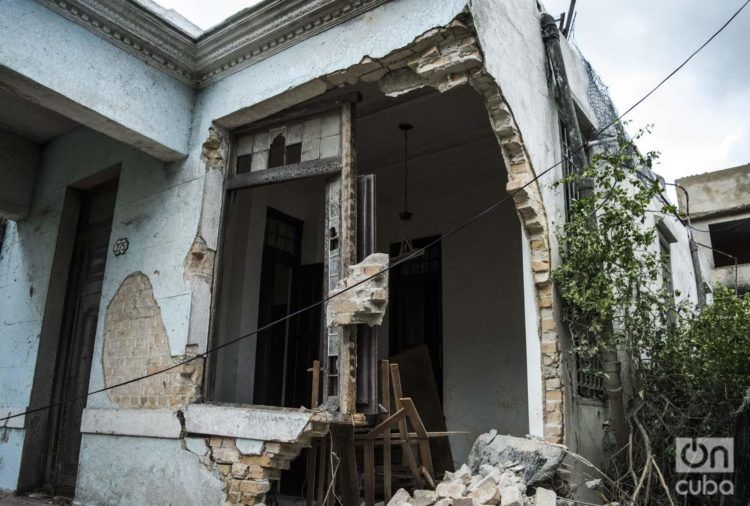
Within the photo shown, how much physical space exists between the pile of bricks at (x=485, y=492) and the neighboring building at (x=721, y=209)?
12.3 metres

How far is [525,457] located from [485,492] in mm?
448

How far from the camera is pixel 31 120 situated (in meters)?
7.68

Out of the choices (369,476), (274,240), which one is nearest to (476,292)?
(274,240)

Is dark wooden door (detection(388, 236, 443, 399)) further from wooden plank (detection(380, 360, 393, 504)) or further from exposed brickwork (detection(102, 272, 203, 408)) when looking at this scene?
exposed brickwork (detection(102, 272, 203, 408))

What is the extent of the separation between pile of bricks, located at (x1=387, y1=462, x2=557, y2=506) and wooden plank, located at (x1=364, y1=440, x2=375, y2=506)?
0.31 metres

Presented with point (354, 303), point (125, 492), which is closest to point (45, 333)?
point (125, 492)

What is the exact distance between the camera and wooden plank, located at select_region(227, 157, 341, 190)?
5309mm

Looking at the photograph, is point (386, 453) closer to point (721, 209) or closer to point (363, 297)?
point (363, 297)

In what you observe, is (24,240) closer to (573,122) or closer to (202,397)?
(202,397)

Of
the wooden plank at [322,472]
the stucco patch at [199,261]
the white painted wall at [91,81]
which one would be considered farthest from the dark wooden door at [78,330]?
the wooden plank at [322,472]

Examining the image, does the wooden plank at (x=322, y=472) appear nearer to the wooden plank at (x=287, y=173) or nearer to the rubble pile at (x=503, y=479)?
the rubble pile at (x=503, y=479)

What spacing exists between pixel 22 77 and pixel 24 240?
3.82 m

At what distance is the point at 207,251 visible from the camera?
588cm

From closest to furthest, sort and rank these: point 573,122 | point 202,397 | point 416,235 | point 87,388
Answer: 1. point 202,397
2. point 573,122
3. point 87,388
4. point 416,235
